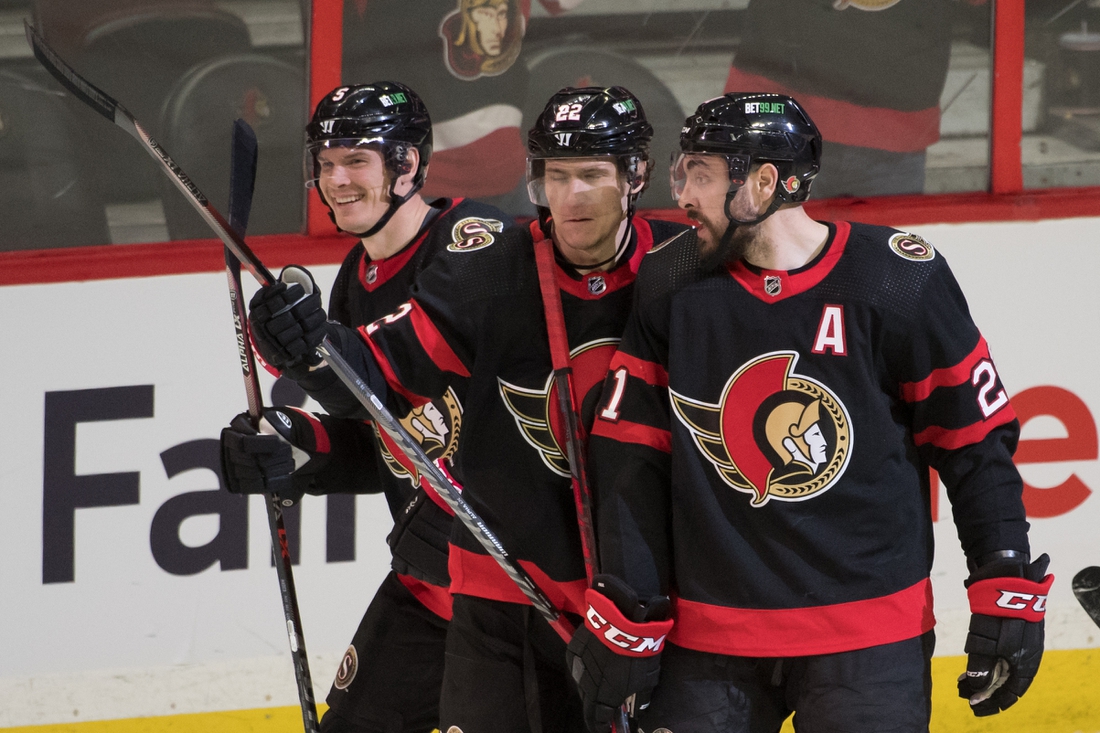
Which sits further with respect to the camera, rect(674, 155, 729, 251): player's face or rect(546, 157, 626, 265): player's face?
rect(546, 157, 626, 265): player's face

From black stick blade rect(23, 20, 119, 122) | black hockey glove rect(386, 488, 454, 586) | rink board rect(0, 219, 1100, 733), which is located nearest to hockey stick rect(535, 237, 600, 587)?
black hockey glove rect(386, 488, 454, 586)

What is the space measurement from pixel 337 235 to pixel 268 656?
3.35 feet

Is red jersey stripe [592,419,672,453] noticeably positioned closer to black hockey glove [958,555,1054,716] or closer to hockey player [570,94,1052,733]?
hockey player [570,94,1052,733]

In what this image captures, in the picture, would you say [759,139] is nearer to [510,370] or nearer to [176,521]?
[510,370]

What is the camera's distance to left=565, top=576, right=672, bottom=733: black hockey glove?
164 cm

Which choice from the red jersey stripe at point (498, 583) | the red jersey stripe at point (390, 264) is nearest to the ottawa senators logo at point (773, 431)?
the red jersey stripe at point (498, 583)

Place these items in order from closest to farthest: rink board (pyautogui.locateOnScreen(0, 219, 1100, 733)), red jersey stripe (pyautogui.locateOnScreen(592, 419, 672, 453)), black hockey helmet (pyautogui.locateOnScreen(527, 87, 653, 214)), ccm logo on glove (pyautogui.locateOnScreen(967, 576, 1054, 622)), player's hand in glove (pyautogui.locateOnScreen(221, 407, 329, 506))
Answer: ccm logo on glove (pyautogui.locateOnScreen(967, 576, 1054, 622)), red jersey stripe (pyautogui.locateOnScreen(592, 419, 672, 453)), black hockey helmet (pyautogui.locateOnScreen(527, 87, 653, 214)), player's hand in glove (pyautogui.locateOnScreen(221, 407, 329, 506)), rink board (pyautogui.locateOnScreen(0, 219, 1100, 733))

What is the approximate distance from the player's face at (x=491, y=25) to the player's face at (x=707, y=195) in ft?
4.51

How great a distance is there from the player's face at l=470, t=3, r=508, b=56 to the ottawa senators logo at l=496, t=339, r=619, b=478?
1376 mm

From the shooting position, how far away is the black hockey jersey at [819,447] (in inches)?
64.0

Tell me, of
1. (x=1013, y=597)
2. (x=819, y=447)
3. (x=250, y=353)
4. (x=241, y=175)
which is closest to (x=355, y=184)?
(x=241, y=175)

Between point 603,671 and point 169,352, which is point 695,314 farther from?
point 169,352

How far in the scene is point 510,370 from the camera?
187cm

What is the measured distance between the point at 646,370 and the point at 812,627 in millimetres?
419
